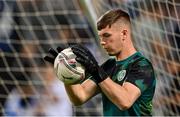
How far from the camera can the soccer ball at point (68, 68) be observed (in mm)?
2639

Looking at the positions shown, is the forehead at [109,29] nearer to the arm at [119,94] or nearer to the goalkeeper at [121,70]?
the goalkeeper at [121,70]

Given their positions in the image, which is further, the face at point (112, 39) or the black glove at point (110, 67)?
the black glove at point (110, 67)

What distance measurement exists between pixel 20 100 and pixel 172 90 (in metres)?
1.54

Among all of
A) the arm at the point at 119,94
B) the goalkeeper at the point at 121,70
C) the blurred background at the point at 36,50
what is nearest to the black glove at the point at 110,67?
the goalkeeper at the point at 121,70

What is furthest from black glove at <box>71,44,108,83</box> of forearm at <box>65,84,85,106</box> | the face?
forearm at <box>65,84,85,106</box>

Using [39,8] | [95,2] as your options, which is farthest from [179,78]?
[39,8]

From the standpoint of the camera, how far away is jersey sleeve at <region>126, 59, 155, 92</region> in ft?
8.71

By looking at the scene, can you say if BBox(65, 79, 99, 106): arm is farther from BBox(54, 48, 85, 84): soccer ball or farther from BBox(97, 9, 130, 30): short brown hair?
BBox(97, 9, 130, 30): short brown hair

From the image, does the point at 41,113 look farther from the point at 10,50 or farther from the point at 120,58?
the point at 120,58

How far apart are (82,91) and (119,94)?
37 centimetres

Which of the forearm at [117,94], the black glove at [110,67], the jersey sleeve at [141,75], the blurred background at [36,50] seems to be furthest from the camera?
the blurred background at [36,50]

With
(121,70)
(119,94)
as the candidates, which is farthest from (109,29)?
(119,94)

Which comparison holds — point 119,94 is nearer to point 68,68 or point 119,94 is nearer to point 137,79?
point 137,79

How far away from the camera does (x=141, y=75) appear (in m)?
2.68
